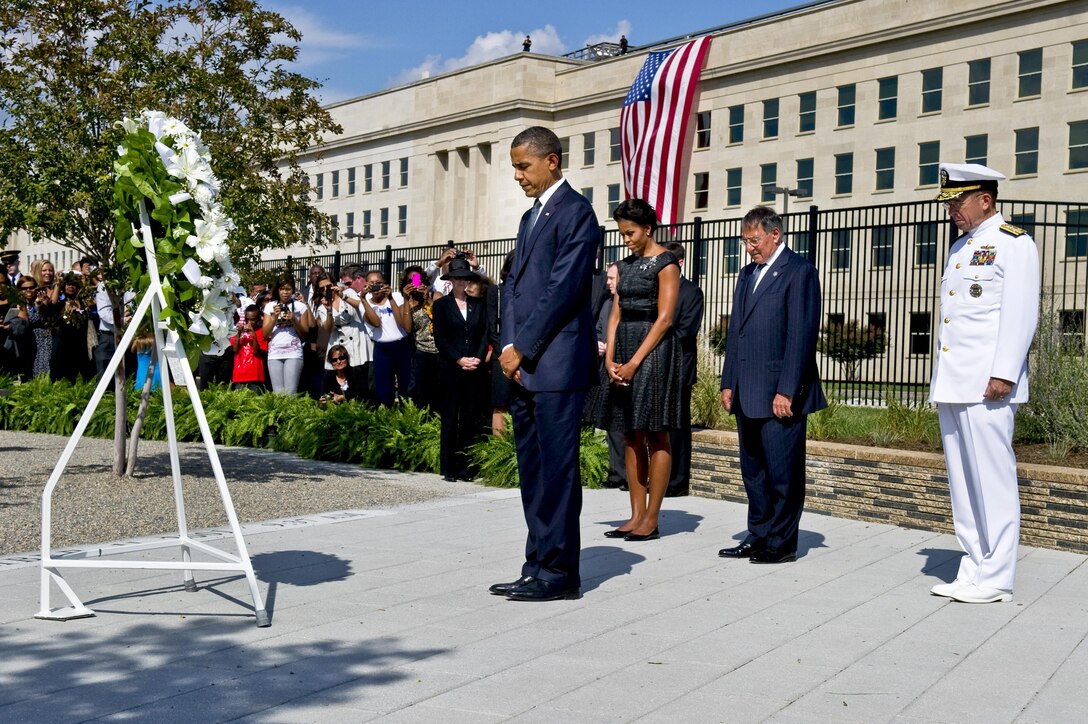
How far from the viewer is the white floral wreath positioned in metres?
5.91

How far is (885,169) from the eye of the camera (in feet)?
191

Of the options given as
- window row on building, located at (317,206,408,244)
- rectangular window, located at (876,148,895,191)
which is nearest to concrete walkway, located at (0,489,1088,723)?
rectangular window, located at (876,148,895,191)

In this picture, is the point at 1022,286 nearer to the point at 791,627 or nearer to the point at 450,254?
the point at 791,627

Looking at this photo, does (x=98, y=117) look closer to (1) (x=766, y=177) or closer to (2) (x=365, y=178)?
(1) (x=766, y=177)

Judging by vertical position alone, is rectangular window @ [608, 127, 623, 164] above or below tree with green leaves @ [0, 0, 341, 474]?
above

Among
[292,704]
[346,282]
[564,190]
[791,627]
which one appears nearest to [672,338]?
[564,190]

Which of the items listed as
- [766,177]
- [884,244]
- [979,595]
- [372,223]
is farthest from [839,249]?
[372,223]

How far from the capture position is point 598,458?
37.0ft

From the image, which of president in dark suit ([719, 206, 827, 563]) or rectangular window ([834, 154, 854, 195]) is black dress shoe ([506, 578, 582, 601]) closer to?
president in dark suit ([719, 206, 827, 563])

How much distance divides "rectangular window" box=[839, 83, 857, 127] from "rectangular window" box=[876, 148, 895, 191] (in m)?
2.38

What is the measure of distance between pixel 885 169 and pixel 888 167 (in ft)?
0.70

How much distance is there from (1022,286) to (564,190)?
2271 mm

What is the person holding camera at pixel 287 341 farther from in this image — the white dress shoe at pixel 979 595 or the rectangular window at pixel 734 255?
the white dress shoe at pixel 979 595

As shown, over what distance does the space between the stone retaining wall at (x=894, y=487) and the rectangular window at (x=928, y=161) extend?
48258 mm
